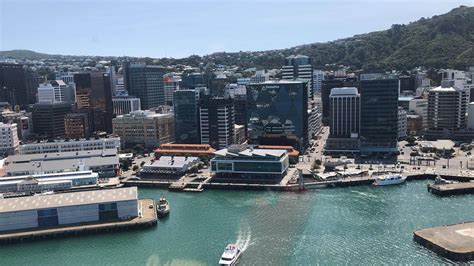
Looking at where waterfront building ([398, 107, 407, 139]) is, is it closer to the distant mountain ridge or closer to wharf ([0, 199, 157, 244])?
wharf ([0, 199, 157, 244])

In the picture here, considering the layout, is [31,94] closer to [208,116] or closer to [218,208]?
[208,116]

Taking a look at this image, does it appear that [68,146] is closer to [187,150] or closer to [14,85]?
[187,150]

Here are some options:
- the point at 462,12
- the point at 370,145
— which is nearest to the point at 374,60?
the point at 462,12

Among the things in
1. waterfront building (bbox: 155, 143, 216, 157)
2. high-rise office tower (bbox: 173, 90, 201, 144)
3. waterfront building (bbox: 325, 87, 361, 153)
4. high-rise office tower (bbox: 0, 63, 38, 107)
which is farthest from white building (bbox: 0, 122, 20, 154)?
waterfront building (bbox: 325, 87, 361, 153)

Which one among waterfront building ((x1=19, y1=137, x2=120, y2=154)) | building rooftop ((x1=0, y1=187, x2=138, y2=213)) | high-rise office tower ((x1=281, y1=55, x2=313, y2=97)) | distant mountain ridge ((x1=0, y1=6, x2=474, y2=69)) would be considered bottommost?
building rooftop ((x1=0, y1=187, x2=138, y2=213))

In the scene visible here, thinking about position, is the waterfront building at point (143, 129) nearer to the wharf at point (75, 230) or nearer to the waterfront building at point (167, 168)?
the waterfront building at point (167, 168)

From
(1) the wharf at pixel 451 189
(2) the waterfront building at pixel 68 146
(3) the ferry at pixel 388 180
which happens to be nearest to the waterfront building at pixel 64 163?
(2) the waterfront building at pixel 68 146
